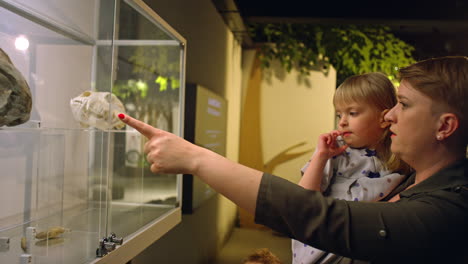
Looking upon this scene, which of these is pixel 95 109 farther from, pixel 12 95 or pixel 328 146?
pixel 328 146

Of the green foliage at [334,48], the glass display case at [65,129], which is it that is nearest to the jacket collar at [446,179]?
the glass display case at [65,129]

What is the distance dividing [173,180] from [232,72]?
8.72 ft

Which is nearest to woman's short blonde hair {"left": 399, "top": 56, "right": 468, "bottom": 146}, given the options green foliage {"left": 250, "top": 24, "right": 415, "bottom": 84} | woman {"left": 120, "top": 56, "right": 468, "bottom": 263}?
woman {"left": 120, "top": 56, "right": 468, "bottom": 263}

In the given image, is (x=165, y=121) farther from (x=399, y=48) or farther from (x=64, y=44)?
(x=399, y=48)

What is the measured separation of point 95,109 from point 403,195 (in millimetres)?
991

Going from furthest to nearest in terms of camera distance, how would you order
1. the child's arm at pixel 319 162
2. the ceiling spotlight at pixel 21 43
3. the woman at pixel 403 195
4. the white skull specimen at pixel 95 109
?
the child's arm at pixel 319 162 → the white skull specimen at pixel 95 109 → the ceiling spotlight at pixel 21 43 → the woman at pixel 403 195

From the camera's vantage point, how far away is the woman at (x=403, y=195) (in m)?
0.88

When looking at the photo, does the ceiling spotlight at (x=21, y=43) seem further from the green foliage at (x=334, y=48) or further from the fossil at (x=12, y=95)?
the green foliage at (x=334, y=48)

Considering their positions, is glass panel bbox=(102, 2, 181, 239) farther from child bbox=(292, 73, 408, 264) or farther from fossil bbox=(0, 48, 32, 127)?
child bbox=(292, 73, 408, 264)

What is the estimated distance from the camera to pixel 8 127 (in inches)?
38.3

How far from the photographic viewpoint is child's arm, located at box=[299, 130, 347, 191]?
4.91 ft

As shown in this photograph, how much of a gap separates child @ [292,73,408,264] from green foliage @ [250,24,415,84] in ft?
12.6

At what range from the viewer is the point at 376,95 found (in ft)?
5.20

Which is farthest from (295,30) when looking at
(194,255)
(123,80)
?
(123,80)
